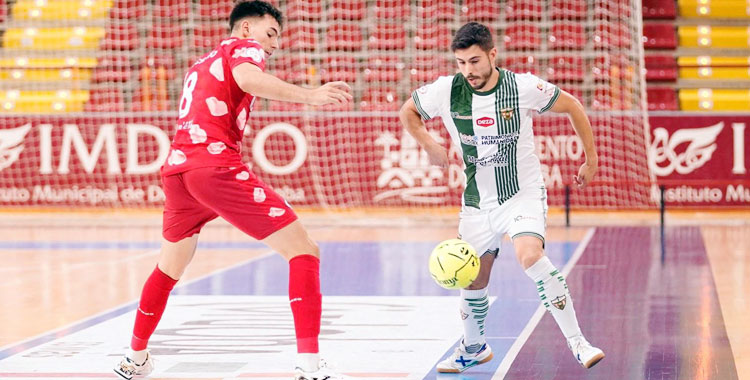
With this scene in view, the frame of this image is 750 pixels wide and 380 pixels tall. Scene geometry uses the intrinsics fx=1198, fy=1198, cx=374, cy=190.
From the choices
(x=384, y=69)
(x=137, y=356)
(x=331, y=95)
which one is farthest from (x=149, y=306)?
(x=384, y=69)

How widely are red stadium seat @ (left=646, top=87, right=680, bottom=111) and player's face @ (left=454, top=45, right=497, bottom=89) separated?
13.3 meters

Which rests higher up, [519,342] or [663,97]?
[663,97]

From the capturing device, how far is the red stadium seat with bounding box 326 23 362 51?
18.6 metres

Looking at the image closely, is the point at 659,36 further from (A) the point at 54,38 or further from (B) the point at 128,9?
(A) the point at 54,38

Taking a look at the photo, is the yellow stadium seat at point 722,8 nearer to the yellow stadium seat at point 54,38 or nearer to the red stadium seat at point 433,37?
the red stadium seat at point 433,37

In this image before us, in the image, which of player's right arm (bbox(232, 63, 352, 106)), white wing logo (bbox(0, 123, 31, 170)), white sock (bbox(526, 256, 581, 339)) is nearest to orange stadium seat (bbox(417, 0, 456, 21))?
white wing logo (bbox(0, 123, 31, 170))


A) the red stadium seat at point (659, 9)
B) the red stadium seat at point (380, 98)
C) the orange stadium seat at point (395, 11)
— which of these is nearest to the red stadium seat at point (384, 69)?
the red stadium seat at point (380, 98)

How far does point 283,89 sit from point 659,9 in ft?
51.6

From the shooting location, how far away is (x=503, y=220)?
5.92 meters

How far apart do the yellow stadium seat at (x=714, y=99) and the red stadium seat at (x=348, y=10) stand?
208 inches

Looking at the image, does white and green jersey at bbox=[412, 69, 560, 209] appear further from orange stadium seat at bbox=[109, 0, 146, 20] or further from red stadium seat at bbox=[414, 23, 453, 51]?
orange stadium seat at bbox=[109, 0, 146, 20]

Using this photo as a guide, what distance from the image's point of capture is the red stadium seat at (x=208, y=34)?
19.0 meters

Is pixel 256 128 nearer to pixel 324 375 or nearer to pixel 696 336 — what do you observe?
pixel 696 336

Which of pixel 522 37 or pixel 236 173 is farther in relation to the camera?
pixel 522 37
